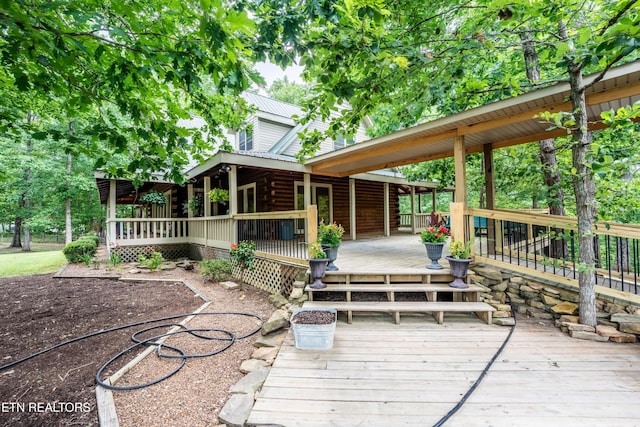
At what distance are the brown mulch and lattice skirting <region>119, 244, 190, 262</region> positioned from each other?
192cm

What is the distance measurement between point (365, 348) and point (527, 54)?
651 centimetres

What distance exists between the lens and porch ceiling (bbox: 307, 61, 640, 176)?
3410 millimetres

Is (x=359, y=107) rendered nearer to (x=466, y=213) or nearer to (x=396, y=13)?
(x=396, y=13)

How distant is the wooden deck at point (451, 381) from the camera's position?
2064 millimetres

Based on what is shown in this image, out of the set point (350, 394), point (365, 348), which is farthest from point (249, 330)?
point (350, 394)

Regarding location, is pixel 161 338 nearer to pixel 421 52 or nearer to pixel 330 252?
pixel 330 252

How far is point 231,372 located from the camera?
2912mm

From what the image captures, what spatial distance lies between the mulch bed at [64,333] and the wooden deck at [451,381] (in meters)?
1.78

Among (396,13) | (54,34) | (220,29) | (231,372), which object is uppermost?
(396,13)

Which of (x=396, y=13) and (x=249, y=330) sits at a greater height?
(x=396, y=13)

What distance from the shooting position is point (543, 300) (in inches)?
156

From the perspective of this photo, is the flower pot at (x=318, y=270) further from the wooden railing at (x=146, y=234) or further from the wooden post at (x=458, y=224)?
the wooden railing at (x=146, y=234)

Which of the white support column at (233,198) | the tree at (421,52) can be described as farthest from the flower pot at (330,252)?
the white support column at (233,198)

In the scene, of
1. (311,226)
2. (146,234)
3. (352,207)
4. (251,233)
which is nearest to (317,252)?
(311,226)
